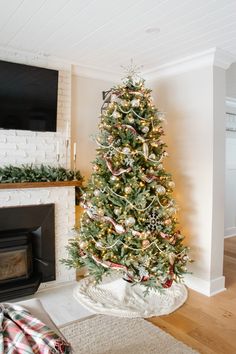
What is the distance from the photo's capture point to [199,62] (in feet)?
9.89

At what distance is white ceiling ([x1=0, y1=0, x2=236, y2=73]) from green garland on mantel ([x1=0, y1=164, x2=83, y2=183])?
1.18 metres

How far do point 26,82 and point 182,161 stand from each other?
1844 mm

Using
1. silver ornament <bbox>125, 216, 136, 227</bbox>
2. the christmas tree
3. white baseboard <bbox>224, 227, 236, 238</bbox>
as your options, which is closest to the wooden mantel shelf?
the christmas tree

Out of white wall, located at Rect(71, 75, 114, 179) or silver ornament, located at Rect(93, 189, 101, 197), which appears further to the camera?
white wall, located at Rect(71, 75, 114, 179)

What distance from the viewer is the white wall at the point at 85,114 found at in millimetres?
3441

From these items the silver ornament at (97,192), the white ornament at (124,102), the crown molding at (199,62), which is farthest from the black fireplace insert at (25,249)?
the crown molding at (199,62)

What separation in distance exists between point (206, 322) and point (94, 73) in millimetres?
2881

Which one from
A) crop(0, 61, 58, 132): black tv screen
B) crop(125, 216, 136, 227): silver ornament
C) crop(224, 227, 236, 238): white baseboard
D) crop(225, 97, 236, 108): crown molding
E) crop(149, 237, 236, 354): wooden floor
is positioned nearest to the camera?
crop(149, 237, 236, 354): wooden floor

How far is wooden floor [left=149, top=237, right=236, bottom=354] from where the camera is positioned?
2182 mm

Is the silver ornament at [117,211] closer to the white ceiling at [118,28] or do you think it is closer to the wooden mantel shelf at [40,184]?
the wooden mantel shelf at [40,184]

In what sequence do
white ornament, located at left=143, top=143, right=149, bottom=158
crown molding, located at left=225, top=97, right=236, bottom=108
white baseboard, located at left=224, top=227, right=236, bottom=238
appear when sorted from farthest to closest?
white baseboard, located at left=224, top=227, right=236, bottom=238 < crown molding, located at left=225, top=97, right=236, bottom=108 < white ornament, located at left=143, top=143, right=149, bottom=158

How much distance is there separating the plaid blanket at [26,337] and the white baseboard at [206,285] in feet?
6.83

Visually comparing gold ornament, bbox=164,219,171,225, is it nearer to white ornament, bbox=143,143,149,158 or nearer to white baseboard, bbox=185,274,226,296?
white ornament, bbox=143,143,149,158

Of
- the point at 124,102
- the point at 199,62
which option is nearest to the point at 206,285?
the point at 124,102
